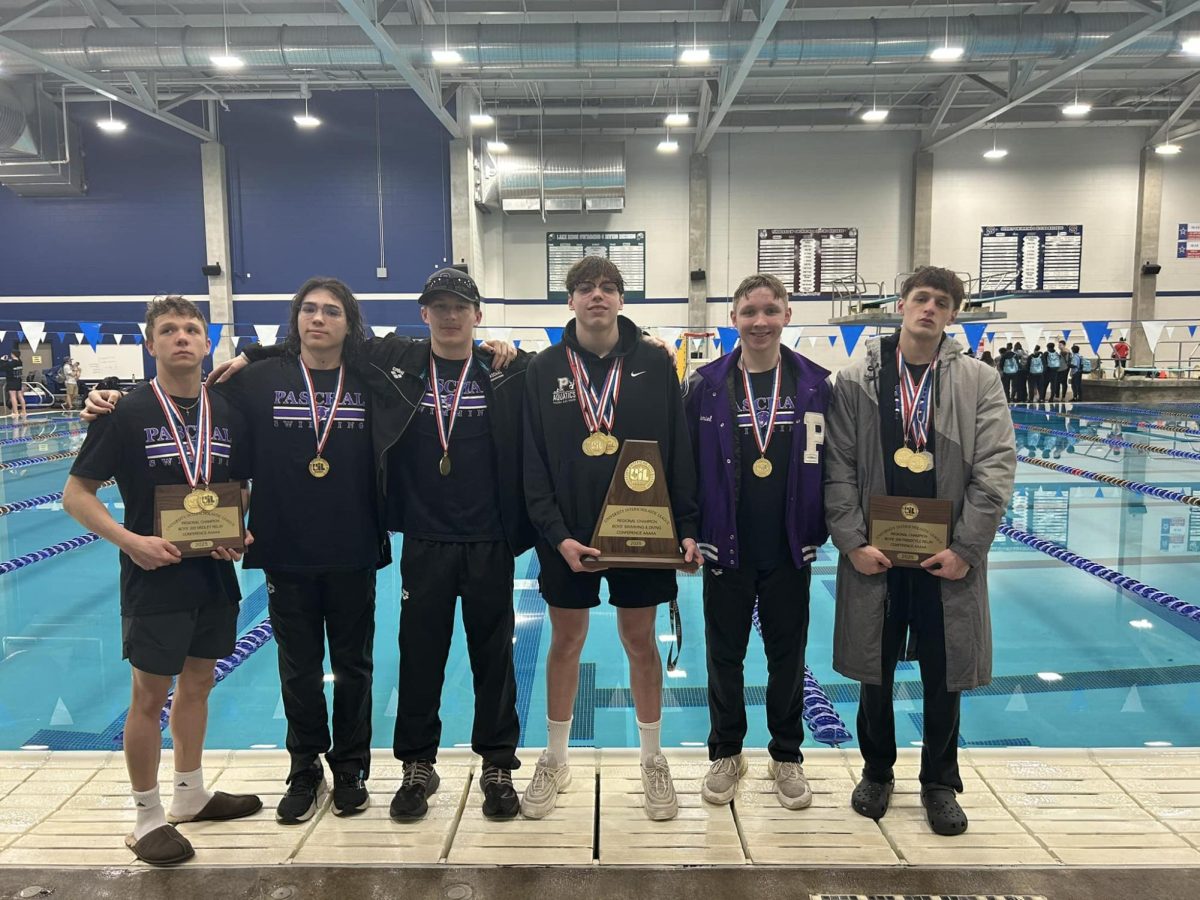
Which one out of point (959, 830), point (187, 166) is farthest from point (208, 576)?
point (187, 166)

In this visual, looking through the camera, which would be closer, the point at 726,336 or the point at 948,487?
the point at 948,487

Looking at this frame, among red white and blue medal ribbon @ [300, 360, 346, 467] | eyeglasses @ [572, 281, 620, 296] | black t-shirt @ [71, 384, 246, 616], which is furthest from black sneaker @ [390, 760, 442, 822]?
eyeglasses @ [572, 281, 620, 296]

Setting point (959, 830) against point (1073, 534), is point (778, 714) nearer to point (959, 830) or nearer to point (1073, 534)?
point (959, 830)

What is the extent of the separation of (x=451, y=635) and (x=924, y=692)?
1453 mm

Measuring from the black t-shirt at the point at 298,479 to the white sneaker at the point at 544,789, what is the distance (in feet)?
2.83

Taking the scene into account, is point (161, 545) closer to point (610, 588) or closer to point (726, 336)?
point (610, 588)

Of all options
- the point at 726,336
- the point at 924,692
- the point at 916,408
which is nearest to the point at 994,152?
the point at 726,336

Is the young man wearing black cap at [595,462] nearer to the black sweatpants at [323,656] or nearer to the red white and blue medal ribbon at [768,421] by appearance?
the red white and blue medal ribbon at [768,421]

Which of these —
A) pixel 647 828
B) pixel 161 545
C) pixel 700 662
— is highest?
pixel 161 545

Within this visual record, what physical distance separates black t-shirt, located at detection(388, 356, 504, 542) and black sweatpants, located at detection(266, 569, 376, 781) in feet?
0.91

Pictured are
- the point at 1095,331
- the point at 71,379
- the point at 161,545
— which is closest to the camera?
the point at 161,545

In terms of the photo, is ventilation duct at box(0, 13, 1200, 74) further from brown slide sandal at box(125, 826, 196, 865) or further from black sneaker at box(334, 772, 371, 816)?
brown slide sandal at box(125, 826, 196, 865)

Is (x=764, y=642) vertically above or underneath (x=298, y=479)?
underneath

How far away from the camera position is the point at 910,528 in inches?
86.5
